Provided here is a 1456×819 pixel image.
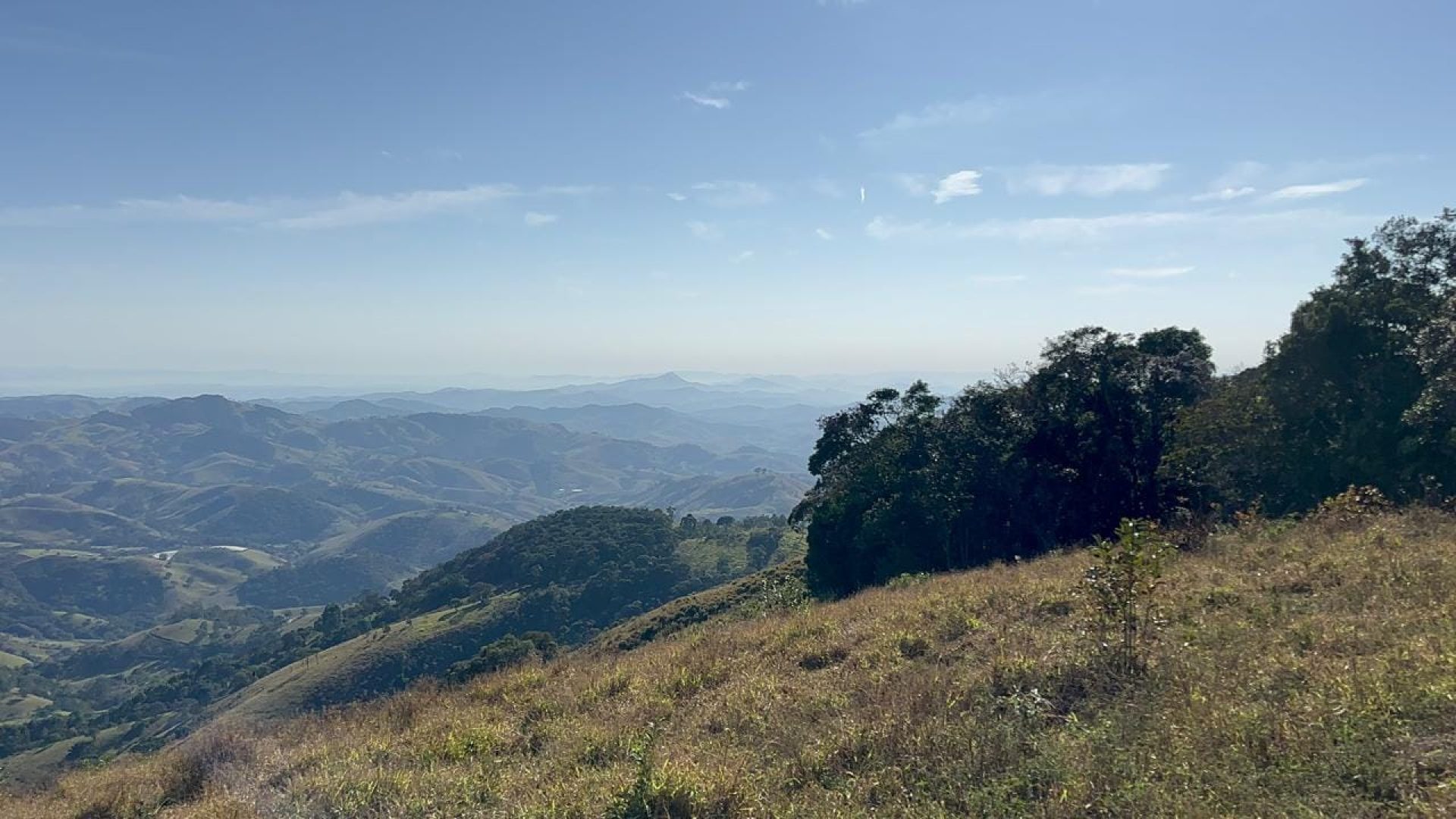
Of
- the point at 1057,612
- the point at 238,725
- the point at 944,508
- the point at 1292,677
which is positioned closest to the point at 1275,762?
the point at 1292,677

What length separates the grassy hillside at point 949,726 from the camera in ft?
14.8

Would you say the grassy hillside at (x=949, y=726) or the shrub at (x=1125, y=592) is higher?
the shrub at (x=1125, y=592)

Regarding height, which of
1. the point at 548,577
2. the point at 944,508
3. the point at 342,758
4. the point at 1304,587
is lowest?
the point at 548,577

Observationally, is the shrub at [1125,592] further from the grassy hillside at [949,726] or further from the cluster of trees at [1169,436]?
the cluster of trees at [1169,436]

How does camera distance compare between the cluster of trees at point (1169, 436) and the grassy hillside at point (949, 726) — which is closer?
the grassy hillside at point (949, 726)

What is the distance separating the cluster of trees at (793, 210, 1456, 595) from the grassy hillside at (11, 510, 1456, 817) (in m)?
8.73

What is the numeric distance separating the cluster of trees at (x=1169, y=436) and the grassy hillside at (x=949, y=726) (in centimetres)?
873

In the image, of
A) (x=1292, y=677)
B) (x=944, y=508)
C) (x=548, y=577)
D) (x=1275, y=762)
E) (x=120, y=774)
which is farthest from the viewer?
(x=548, y=577)

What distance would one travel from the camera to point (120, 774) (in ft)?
24.6

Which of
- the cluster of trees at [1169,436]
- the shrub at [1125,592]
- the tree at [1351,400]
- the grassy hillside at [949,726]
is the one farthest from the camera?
the cluster of trees at [1169,436]

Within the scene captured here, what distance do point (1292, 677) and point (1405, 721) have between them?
37.7 inches

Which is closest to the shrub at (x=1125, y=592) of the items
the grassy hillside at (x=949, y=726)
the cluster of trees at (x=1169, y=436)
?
the grassy hillside at (x=949, y=726)

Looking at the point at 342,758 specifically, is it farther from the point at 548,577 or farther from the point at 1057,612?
the point at 548,577

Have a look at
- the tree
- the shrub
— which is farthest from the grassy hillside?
the tree
